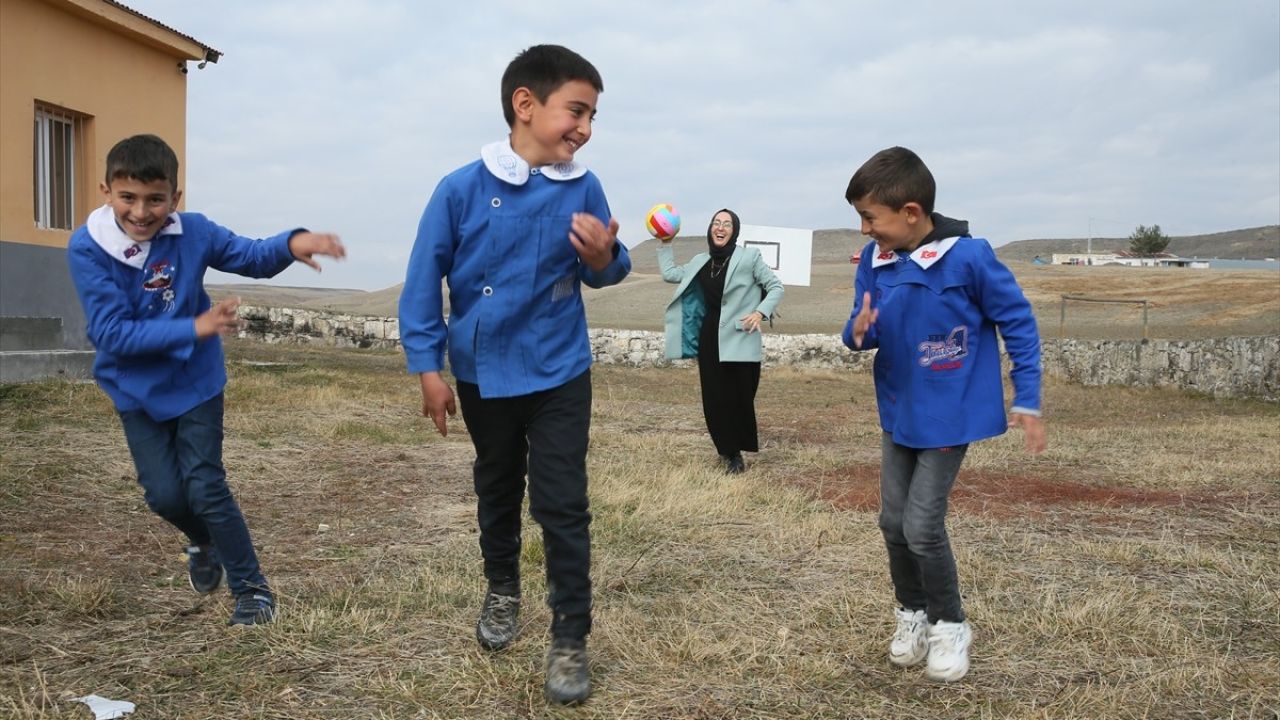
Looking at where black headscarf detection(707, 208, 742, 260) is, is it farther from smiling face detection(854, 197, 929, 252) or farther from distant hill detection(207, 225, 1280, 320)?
distant hill detection(207, 225, 1280, 320)

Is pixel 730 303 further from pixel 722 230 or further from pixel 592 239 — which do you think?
pixel 592 239

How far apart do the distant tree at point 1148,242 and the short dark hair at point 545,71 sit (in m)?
104

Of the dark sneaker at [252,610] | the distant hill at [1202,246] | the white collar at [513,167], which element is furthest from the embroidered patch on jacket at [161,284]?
the distant hill at [1202,246]

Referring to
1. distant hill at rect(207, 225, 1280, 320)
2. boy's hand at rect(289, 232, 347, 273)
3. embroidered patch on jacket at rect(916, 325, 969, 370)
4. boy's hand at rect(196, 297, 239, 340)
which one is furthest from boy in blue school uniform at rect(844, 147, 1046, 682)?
distant hill at rect(207, 225, 1280, 320)

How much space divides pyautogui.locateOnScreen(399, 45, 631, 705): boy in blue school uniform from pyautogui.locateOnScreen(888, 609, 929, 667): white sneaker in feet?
3.31

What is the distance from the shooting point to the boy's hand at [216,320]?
338 cm

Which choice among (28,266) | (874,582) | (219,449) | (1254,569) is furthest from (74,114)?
(1254,569)

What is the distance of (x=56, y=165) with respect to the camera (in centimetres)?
1248

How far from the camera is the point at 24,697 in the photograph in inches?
116

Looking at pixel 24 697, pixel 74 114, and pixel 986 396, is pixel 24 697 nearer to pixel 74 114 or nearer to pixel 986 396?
pixel 986 396

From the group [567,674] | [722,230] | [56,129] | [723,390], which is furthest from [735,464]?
[56,129]

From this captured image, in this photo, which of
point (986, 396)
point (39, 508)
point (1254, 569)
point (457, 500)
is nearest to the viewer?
point (986, 396)

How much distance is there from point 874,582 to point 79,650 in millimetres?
2832

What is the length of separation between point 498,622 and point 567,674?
0.50 meters
